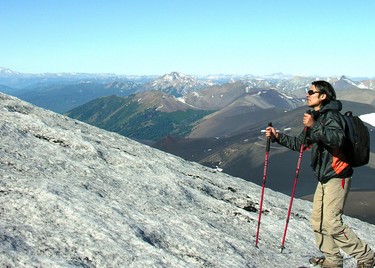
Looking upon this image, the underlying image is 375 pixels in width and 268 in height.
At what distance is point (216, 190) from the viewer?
16.1 m

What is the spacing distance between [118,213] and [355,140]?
636cm

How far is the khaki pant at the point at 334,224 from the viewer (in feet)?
29.7

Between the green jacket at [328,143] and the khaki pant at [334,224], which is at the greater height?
the green jacket at [328,143]

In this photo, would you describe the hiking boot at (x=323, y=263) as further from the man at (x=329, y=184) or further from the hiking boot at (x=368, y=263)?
the hiking boot at (x=368, y=263)

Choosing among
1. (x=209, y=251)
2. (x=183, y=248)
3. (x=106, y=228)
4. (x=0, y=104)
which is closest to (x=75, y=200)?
(x=106, y=228)

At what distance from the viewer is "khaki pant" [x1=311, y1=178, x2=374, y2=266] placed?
9.06m

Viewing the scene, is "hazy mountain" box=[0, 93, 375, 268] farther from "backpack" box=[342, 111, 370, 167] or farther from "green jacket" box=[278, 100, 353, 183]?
"backpack" box=[342, 111, 370, 167]

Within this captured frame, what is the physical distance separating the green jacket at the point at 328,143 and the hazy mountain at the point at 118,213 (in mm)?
3077

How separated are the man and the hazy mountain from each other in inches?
64.1

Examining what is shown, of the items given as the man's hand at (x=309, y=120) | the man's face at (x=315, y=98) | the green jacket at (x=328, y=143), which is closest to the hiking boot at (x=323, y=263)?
the green jacket at (x=328, y=143)

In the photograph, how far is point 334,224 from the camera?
9.07m

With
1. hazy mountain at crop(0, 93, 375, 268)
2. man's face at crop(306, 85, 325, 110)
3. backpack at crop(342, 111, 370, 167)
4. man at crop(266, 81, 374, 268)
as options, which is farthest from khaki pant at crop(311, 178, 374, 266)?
Result: man's face at crop(306, 85, 325, 110)

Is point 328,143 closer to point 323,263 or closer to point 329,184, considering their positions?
point 329,184

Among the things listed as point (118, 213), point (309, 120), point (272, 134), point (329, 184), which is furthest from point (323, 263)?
point (118, 213)
